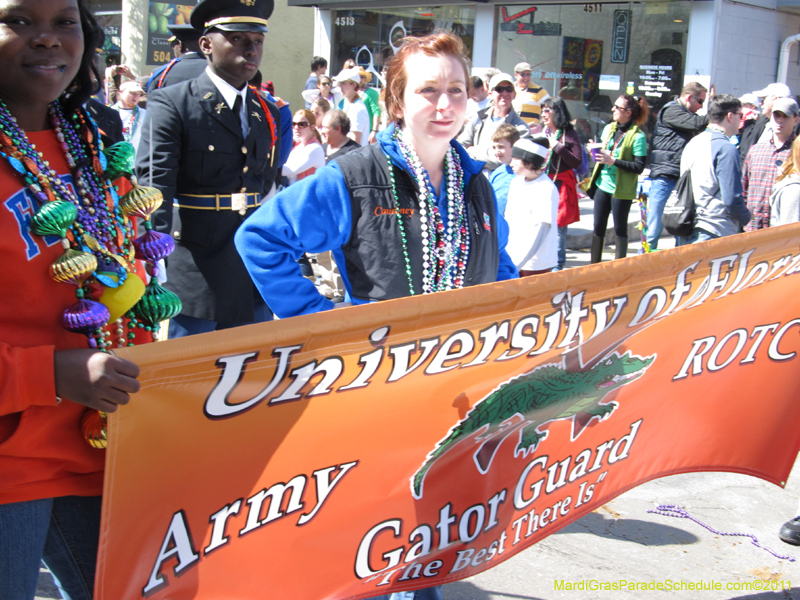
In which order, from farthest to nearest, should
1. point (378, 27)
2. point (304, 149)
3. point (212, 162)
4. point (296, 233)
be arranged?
1. point (378, 27)
2. point (304, 149)
3. point (212, 162)
4. point (296, 233)

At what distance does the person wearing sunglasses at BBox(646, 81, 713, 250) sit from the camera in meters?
8.48

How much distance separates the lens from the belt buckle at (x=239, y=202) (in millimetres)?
3936

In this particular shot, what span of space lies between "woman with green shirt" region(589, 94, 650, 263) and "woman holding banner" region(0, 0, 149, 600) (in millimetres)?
7221

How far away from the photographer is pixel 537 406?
2.33 metres

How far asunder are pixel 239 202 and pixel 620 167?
541cm

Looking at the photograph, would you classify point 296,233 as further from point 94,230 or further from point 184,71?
point 184,71

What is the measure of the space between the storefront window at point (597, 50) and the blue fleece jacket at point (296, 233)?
37.7ft

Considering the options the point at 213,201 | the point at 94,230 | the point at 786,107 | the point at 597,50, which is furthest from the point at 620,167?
the point at 94,230

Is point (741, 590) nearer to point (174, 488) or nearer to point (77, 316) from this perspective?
point (174, 488)

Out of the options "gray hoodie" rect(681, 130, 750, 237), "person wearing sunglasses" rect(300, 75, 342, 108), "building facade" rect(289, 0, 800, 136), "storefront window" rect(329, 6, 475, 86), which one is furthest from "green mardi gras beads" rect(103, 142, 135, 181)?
"storefront window" rect(329, 6, 475, 86)

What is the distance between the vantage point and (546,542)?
3.47 meters

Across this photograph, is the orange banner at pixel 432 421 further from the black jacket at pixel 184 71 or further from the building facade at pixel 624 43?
the building facade at pixel 624 43

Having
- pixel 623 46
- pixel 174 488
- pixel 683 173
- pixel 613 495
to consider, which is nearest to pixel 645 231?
pixel 683 173

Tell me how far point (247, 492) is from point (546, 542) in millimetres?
2013
